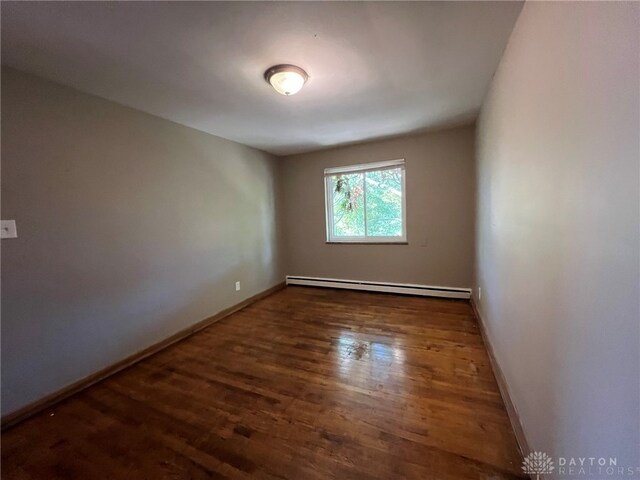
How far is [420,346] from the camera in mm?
2385

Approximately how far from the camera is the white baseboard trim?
354cm

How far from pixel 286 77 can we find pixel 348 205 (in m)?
2.55

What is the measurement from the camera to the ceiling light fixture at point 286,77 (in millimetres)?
1767

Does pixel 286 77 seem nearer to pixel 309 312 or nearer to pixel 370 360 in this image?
pixel 370 360

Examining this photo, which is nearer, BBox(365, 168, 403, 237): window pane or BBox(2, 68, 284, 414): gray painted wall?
BBox(2, 68, 284, 414): gray painted wall

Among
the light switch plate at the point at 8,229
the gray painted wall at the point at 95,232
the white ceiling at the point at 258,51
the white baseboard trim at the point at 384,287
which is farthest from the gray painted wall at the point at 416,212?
the light switch plate at the point at 8,229

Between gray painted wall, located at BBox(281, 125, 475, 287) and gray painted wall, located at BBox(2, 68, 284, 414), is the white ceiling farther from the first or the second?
gray painted wall, located at BBox(281, 125, 475, 287)

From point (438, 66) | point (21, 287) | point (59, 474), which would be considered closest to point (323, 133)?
point (438, 66)

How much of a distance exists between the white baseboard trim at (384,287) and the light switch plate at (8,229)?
11.0 feet

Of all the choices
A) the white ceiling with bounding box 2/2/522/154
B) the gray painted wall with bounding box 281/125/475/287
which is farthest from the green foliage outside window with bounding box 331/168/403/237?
the white ceiling with bounding box 2/2/522/154

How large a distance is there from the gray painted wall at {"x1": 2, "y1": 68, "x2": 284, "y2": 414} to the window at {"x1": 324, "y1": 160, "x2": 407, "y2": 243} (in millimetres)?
1756

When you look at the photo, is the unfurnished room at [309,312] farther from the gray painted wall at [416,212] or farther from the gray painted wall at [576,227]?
the gray painted wall at [416,212]

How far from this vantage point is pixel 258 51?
1604 millimetres

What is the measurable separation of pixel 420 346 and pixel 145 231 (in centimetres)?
278
